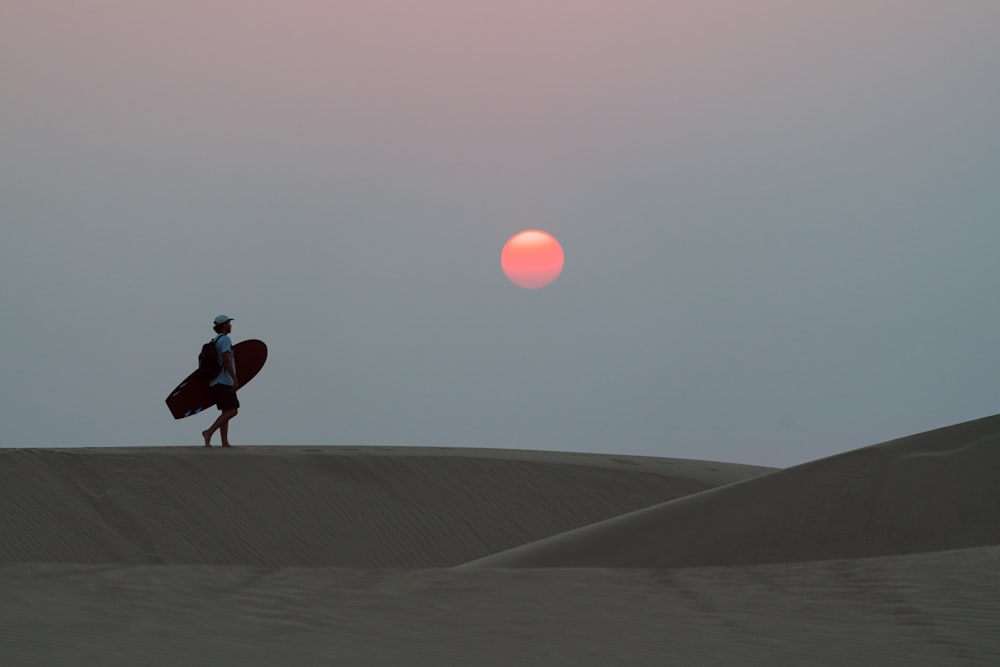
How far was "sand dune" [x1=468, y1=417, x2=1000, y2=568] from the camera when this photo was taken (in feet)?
17.2

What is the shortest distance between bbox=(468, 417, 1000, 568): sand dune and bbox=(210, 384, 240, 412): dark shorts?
19.1 ft

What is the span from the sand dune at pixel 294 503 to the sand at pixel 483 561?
0.03 m

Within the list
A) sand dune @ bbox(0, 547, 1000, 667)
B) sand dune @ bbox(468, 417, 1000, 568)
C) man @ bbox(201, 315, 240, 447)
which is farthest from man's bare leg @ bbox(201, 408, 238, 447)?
sand dune @ bbox(0, 547, 1000, 667)

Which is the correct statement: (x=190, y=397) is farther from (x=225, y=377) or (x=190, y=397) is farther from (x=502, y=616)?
(x=502, y=616)

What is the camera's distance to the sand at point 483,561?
102 inches

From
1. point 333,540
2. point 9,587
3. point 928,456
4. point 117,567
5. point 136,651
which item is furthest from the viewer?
point 333,540

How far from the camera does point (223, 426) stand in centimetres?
1162

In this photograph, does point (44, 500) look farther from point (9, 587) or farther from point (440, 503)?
point (9, 587)

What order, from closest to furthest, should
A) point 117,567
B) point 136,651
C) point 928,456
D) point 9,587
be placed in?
point 136,651 → point 9,587 → point 117,567 → point 928,456

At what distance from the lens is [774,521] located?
560 centimetres

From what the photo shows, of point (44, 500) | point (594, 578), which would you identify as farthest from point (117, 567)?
point (44, 500)

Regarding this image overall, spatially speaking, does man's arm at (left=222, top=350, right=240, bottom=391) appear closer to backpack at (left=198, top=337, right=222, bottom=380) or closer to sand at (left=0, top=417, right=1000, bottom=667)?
backpack at (left=198, top=337, right=222, bottom=380)

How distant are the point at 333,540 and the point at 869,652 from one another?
28.6ft

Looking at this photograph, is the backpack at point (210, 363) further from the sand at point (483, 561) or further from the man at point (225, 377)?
the sand at point (483, 561)
